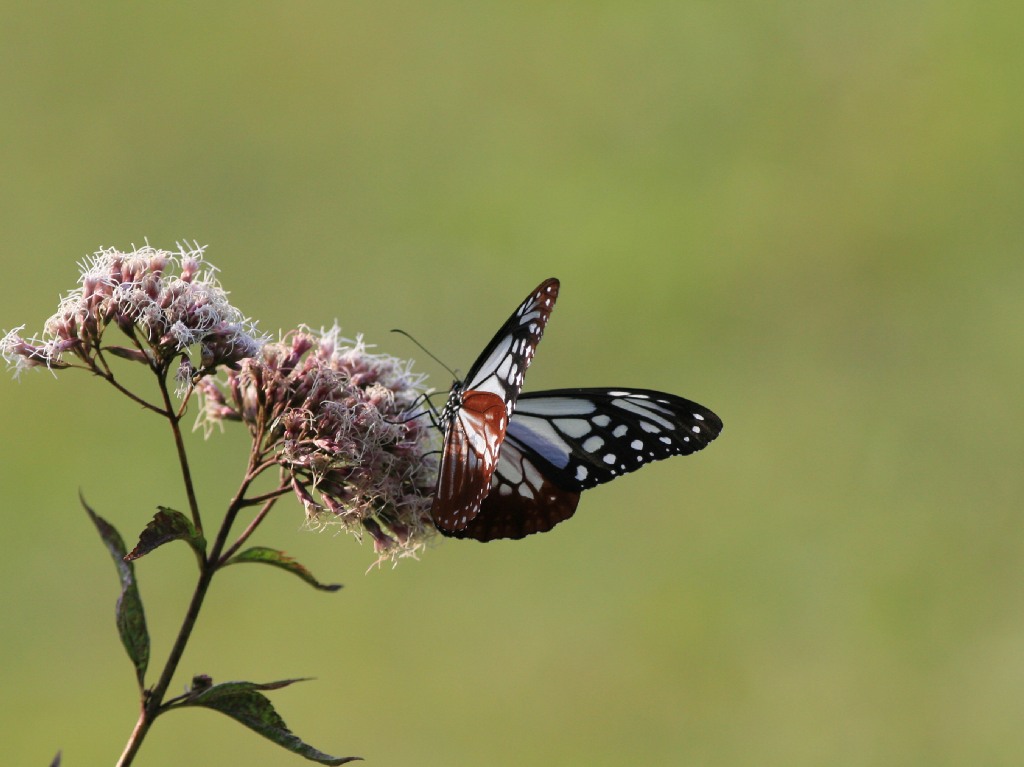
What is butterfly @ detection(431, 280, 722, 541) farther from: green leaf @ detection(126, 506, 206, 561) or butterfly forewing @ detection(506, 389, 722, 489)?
green leaf @ detection(126, 506, 206, 561)

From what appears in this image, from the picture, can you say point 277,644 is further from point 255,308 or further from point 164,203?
point 164,203

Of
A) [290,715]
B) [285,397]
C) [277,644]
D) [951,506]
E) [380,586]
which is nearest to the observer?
[285,397]

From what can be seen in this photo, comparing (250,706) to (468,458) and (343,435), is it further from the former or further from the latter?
(468,458)

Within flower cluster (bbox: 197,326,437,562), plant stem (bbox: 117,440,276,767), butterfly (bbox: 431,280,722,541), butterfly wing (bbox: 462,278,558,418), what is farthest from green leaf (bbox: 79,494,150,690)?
butterfly wing (bbox: 462,278,558,418)

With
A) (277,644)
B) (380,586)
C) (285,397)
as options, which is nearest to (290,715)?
(277,644)

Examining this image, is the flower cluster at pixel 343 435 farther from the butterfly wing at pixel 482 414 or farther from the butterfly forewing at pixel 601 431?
the butterfly forewing at pixel 601 431

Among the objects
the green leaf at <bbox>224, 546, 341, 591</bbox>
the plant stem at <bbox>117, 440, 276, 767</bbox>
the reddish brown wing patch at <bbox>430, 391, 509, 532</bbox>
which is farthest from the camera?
the reddish brown wing patch at <bbox>430, 391, 509, 532</bbox>

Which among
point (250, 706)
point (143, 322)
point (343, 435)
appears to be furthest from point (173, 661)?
point (143, 322)
